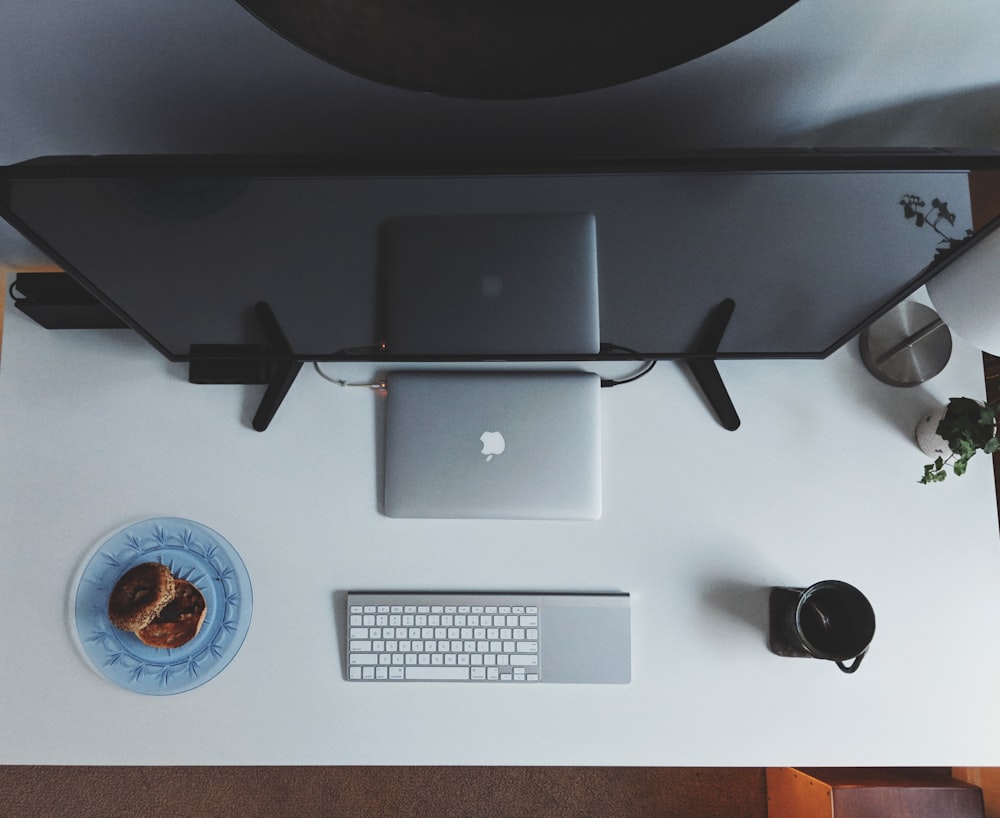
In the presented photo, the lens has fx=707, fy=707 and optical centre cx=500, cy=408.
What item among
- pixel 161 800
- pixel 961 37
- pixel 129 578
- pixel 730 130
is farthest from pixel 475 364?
pixel 161 800

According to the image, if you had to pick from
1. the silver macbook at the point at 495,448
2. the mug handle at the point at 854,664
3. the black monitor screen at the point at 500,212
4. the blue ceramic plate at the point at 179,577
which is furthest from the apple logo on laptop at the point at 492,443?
the mug handle at the point at 854,664

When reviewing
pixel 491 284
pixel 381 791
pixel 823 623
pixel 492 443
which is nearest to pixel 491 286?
pixel 491 284

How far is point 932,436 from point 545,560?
0.61 meters

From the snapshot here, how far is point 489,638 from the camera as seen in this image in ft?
3.38

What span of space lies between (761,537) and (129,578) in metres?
0.92

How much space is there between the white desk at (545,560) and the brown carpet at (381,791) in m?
0.86

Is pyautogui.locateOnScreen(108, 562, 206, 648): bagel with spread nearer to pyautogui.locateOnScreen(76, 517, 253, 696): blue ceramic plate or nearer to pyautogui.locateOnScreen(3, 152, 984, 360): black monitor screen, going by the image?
pyautogui.locateOnScreen(76, 517, 253, 696): blue ceramic plate

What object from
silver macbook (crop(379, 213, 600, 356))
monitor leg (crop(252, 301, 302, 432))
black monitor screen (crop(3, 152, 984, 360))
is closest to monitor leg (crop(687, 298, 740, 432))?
black monitor screen (crop(3, 152, 984, 360))

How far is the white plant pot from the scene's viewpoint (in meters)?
1.05

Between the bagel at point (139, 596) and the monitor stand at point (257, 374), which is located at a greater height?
the monitor stand at point (257, 374)

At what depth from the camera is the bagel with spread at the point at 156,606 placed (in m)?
0.98

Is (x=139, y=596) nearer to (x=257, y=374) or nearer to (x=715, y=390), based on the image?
(x=257, y=374)

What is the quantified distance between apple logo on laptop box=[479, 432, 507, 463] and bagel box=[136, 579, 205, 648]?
47 cm

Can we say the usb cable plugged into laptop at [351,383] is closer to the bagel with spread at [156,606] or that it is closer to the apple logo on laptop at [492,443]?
the apple logo on laptop at [492,443]
